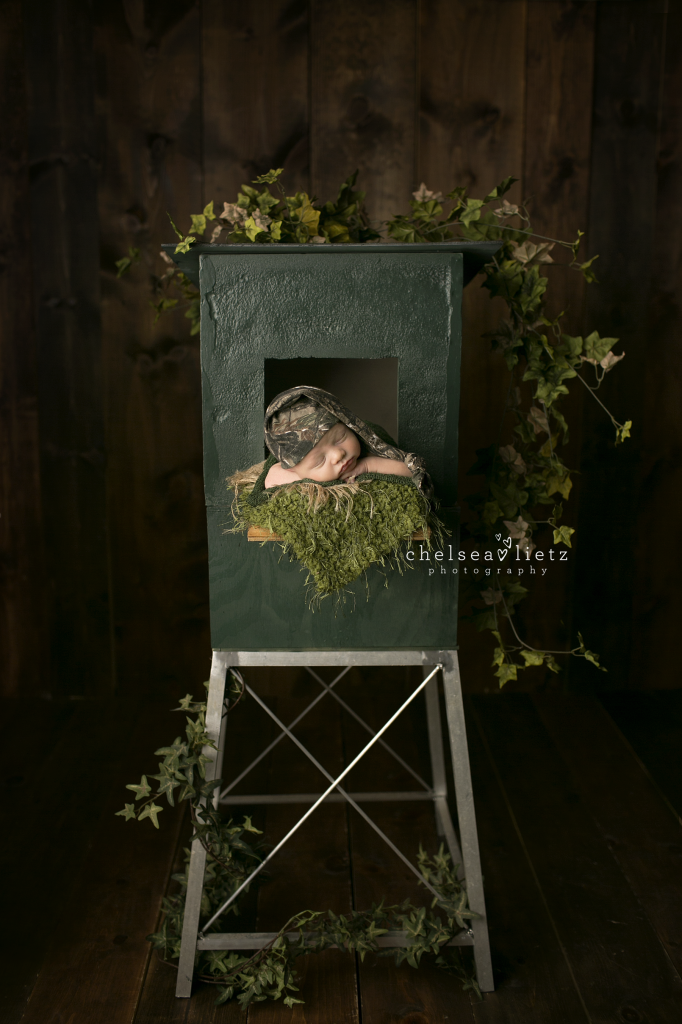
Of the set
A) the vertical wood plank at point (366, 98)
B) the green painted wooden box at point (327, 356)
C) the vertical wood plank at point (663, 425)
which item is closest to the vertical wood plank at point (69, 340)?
the vertical wood plank at point (366, 98)

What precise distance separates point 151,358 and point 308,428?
1258mm

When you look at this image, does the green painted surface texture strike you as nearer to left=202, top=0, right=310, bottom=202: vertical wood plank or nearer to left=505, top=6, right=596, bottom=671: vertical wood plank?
left=505, top=6, right=596, bottom=671: vertical wood plank

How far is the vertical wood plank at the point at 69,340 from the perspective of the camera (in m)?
2.24

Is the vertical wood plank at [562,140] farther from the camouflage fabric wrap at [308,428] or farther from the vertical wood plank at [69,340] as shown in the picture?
the vertical wood plank at [69,340]

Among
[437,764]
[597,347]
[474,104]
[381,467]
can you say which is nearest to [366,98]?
[474,104]

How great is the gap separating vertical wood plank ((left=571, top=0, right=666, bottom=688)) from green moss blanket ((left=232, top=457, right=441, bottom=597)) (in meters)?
1.36

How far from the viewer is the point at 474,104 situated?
2275 mm

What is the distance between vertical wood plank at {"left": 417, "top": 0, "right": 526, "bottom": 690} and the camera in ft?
7.32

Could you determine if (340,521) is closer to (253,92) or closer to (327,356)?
(327,356)

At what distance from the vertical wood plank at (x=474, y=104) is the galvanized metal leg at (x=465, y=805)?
114 centimetres

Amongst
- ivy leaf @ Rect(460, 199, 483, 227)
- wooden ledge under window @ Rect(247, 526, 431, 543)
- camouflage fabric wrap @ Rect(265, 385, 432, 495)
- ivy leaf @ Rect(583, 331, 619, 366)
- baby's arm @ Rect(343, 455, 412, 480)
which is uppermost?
ivy leaf @ Rect(460, 199, 483, 227)

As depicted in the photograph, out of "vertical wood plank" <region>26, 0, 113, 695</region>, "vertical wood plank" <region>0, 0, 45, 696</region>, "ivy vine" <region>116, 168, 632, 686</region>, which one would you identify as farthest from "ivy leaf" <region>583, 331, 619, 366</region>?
"vertical wood plank" <region>0, 0, 45, 696</region>

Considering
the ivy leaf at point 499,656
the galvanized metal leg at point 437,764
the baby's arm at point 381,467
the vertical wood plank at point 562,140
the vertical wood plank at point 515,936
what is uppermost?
the vertical wood plank at point 562,140

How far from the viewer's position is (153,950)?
159cm
